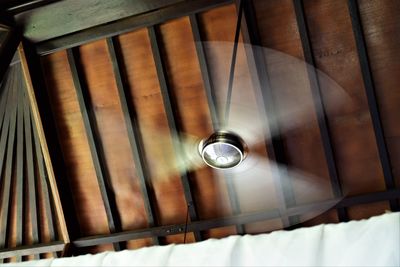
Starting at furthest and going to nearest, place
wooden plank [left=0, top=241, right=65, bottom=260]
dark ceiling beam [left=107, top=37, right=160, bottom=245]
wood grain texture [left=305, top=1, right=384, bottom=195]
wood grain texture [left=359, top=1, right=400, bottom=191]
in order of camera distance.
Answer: wooden plank [left=0, top=241, right=65, bottom=260] → dark ceiling beam [left=107, top=37, right=160, bottom=245] → wood grain texture [left=305, top=1, right=384, bottom=195] → wood grain texture [left=359, top=1, right=400, bottom=191]

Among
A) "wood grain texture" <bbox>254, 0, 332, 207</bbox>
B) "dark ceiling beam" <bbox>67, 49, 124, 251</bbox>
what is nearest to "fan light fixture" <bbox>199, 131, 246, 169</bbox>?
"wood grain texture" <bbox>254, 0, 332, 207</bbox>

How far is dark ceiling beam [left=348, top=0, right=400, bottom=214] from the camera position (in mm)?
3158

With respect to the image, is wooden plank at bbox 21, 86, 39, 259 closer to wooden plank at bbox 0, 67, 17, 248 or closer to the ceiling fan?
wooden plank at bbox 0, 67, 17, 248

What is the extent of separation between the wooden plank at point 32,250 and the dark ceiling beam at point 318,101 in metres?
2.66

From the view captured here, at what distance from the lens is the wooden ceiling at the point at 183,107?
129 inches

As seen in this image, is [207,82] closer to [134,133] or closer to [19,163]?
[134,133]

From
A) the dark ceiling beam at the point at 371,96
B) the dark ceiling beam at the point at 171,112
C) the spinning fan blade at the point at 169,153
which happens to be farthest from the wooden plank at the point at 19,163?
the dark ceiling beam at the point at 371,96

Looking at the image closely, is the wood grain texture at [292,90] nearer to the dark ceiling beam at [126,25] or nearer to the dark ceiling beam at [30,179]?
the dark ceiling beam at [126,25]

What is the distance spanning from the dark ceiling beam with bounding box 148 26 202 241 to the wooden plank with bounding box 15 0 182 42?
243 mm

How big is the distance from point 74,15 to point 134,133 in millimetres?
1176

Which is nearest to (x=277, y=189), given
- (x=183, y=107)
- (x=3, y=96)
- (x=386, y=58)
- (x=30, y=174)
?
(x=183, y=107)

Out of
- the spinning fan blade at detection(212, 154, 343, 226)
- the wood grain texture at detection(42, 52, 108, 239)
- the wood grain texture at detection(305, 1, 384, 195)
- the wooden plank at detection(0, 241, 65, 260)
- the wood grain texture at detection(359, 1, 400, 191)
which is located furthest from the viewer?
the wooden plank at detection(0, 241, 65, 260)

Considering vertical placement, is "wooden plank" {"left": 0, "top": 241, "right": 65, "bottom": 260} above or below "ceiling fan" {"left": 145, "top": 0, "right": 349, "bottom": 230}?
below

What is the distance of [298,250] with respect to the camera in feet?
9.20
